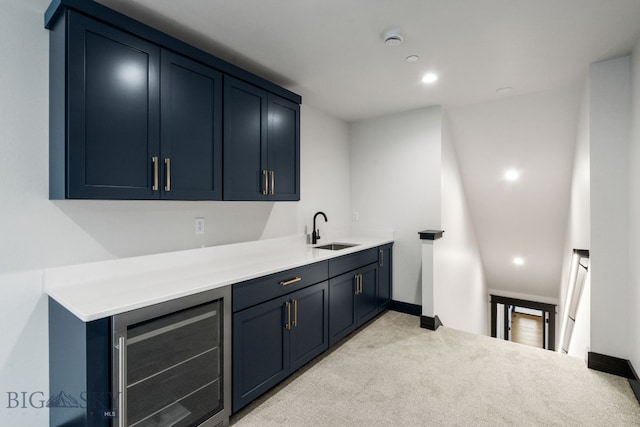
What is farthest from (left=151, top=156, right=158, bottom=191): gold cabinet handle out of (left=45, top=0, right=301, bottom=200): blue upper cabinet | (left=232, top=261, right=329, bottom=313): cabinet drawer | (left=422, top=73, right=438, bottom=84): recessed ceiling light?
(left=422, top=73, right=438, bottom=84): recessed ceiling light

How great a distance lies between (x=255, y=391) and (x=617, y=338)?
2673mm

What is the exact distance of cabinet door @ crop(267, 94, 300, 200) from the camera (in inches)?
102

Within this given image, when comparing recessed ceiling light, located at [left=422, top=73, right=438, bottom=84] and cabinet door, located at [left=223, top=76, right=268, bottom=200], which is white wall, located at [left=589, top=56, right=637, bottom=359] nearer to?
recessed ceiling light, located at [left=422, top=73, right=438, bottom=84]

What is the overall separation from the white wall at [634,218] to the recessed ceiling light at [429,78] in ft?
4.28

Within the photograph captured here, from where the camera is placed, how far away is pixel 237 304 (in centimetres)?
187

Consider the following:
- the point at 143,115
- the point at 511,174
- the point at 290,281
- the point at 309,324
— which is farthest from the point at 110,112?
the point at 511,174

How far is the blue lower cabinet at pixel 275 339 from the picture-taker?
1903 millimetres

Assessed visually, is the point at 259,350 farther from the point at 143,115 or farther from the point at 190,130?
the point at 143,115

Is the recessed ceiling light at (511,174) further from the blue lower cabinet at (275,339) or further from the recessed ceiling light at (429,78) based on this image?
the blue lower cabinet at (275,339)

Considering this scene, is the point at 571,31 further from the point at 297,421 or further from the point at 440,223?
the point at 297,421

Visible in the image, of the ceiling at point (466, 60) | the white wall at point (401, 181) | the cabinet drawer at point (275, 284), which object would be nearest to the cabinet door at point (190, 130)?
the ceiling at point (466, 60)

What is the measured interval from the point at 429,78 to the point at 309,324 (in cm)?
232

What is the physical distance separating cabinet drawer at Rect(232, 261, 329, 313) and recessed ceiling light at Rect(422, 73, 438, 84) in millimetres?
Answer: 1820

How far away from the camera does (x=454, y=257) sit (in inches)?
157
